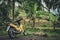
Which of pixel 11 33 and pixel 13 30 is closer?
pixel 11 33

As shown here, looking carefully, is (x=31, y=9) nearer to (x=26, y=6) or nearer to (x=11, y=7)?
(x=26, y=6)

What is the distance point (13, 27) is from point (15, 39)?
1.54m

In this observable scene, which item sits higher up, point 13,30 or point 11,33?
point 13,30

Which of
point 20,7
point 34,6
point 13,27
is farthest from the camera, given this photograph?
point 20,7

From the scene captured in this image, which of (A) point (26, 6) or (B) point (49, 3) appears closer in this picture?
(A) point (26, 6)

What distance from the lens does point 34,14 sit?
26.7 m

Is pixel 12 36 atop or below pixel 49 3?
below

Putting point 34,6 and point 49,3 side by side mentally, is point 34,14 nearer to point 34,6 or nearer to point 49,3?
point 34,6

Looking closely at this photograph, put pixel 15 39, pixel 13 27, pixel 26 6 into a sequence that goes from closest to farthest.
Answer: pixel 15 39, pixel 13 27, pixel 26 6

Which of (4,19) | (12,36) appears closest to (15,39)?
(12,36)

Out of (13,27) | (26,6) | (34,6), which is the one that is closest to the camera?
(13,27)

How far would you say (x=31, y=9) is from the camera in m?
26.5

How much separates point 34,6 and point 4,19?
228 inches

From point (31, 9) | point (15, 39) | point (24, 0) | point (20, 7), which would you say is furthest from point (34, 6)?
point (15, 39)
